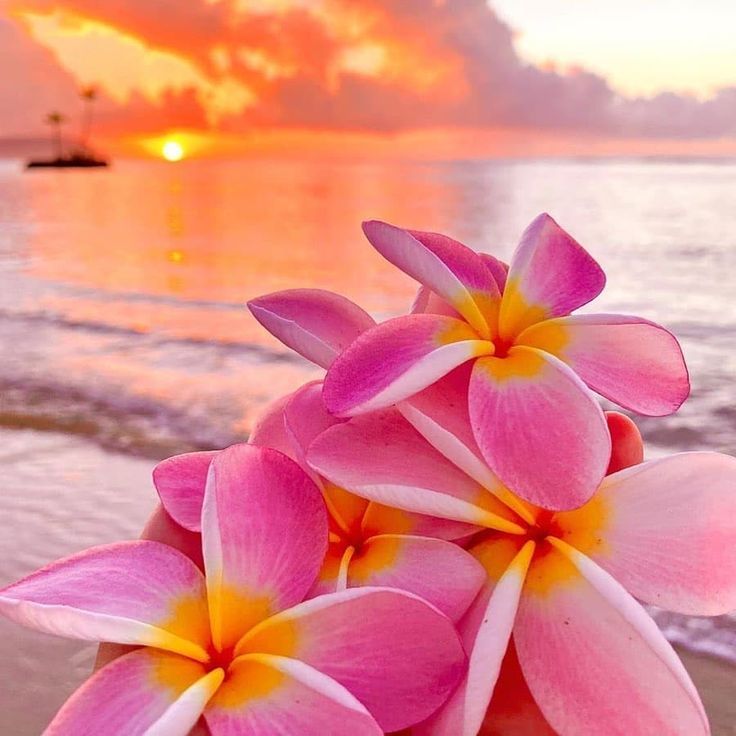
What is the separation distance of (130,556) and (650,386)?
0.38 metres

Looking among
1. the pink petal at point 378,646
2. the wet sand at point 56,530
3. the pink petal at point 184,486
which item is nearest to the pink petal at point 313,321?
the pink petal at point 184,486

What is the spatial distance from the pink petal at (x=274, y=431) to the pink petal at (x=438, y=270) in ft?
0.50

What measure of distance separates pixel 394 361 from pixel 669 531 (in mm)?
210

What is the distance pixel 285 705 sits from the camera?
541 millimetres

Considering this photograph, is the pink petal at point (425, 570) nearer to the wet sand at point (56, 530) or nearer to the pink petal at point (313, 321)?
the pink petal at point (313, 321)

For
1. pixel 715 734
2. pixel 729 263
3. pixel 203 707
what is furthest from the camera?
pixel 729 263

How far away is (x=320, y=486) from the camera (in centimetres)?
70

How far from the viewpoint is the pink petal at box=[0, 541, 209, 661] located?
56 centimetres

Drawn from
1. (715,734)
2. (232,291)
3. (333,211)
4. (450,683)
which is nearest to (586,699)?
(450,683)

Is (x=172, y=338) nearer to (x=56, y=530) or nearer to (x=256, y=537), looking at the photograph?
(x=56, y=530)

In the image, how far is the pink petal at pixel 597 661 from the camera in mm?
574

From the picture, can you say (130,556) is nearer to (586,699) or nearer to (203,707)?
(203,707)

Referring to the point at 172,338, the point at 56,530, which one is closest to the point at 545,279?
the point at 56,530

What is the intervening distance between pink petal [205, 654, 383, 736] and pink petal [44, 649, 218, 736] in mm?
12
